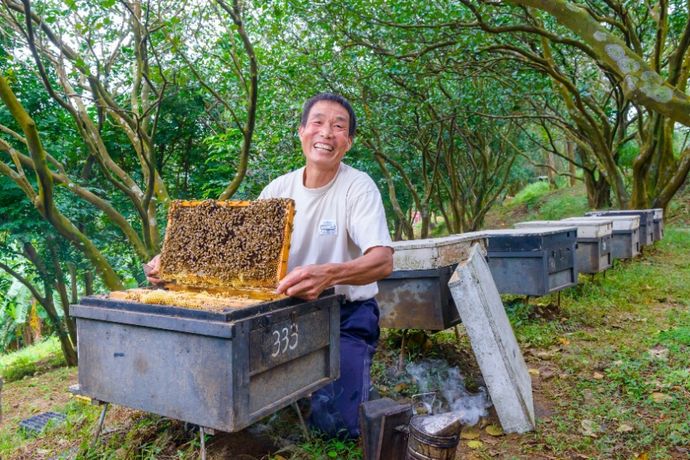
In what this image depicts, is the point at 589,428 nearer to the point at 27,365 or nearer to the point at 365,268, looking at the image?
the point at 365,268

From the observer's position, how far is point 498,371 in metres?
3.26

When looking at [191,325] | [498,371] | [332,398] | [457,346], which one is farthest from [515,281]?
[191,325]

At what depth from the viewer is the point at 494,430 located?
341 centimetres

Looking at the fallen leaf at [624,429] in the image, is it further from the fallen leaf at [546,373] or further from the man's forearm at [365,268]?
the man's forearm at [365,268]

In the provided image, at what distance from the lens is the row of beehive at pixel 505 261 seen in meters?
3.93

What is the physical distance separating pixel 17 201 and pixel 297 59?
16.8 feet

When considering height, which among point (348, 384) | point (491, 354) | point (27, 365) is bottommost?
point (27, 365)

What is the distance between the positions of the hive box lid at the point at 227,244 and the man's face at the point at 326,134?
1.96 ft

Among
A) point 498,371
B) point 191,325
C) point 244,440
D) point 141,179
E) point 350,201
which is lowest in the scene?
point 244,440

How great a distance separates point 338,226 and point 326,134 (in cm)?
55

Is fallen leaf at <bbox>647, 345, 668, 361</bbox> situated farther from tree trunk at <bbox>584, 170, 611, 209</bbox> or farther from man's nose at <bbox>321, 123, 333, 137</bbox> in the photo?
tree trunk at <bbox>584, 170, 611, 209</bbox>

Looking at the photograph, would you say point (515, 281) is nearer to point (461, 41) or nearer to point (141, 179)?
point (461, 41)

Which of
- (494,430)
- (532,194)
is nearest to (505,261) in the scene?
(494,430)

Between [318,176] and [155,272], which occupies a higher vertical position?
[318,176]
